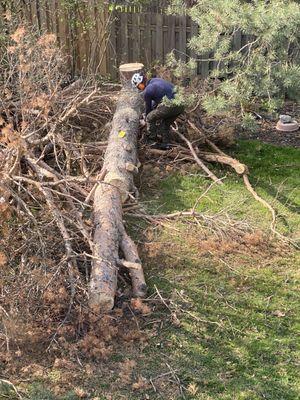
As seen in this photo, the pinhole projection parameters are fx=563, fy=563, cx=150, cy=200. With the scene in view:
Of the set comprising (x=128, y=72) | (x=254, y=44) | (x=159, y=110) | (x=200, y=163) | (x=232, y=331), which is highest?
(x=254, y=44)

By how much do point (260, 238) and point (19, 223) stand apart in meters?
2.07

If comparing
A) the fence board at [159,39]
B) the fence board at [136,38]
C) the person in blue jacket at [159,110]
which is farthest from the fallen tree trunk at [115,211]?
the fence board at [136,38]

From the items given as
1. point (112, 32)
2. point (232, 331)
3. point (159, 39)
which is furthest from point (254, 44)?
point (112, 32)

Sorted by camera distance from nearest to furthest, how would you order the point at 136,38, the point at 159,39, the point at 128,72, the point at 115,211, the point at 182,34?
the point at 115,211 < the point at 128,72 < the point at 182,34 < the point at 159,39 < the point at 136,38

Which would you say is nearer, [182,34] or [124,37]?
[182,34]

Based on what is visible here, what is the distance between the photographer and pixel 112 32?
9.22 meters

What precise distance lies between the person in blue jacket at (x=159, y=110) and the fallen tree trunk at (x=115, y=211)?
0.50ft

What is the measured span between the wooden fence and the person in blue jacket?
2385mm

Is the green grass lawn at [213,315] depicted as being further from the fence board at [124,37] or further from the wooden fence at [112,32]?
the fence board at [124,37]

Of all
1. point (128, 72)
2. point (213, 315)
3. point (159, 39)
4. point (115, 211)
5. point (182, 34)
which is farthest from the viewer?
point (159, 39)

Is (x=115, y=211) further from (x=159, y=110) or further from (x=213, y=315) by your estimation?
(x=159, y=110)

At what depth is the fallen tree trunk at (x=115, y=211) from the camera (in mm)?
4109

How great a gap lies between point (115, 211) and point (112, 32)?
5192 mm

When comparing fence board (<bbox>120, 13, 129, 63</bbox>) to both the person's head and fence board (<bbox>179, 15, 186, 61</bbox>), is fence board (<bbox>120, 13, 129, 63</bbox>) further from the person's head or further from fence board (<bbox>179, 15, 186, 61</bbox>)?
the person's head
